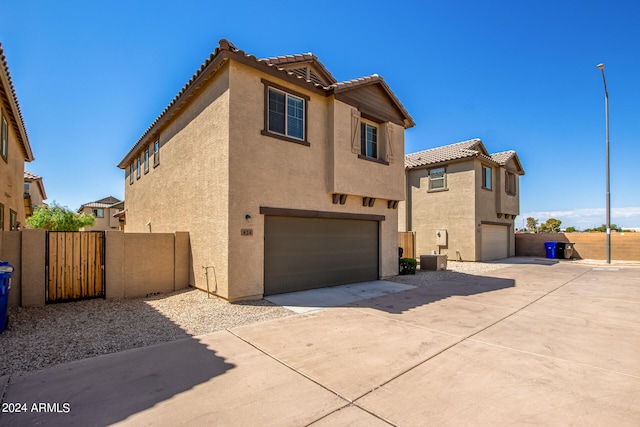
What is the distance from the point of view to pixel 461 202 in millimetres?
19750

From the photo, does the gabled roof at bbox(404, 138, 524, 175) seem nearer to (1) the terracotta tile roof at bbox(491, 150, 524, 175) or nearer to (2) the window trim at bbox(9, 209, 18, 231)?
(1) the terracotta tile roof at bbox(491, 150, 524, 175)

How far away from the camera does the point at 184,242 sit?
10.3 metres

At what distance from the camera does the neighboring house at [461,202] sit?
63.8 ft

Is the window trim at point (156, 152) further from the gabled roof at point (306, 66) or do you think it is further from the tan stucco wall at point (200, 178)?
the gabled roof at point (306, 66)

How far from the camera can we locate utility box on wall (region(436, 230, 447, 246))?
20.3m

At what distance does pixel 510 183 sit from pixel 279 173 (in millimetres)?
21551

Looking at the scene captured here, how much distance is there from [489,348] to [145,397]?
5.17m

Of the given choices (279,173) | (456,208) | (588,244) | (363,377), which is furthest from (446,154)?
(363,377)

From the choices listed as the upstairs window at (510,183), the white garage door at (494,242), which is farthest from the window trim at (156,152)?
the upstairs window at (510,183)

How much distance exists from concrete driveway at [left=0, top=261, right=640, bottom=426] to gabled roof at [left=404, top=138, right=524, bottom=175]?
14.2 meters

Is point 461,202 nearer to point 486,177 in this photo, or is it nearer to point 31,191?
point 486,177

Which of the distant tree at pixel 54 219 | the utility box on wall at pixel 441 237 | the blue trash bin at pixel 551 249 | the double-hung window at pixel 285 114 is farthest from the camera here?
the distant tree at pixel 54 219

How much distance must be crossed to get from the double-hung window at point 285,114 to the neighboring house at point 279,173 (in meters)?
0.03

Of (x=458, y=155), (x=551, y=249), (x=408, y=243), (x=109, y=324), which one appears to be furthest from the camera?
(x=551, y=249)
